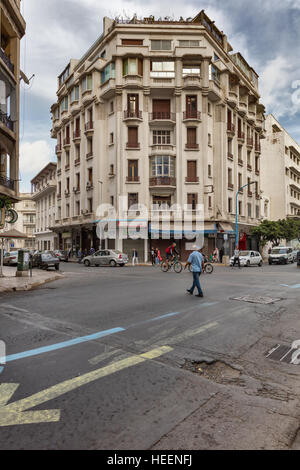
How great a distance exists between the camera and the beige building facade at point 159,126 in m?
33.4

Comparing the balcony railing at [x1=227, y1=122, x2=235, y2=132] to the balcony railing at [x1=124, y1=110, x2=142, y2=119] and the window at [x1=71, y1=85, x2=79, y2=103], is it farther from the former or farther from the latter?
the window at [x1=71, y1=85, x2=79, y2=103]

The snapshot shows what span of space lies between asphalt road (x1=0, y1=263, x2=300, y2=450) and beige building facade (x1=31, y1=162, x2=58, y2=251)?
4477cm

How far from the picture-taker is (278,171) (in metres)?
55.8

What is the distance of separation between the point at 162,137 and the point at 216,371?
32.7 m

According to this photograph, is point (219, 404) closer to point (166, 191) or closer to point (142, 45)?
point (166, 191)

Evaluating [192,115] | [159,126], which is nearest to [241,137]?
[192,115]

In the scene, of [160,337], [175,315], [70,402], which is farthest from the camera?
[175,315]

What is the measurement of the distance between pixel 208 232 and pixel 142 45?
21.1 m

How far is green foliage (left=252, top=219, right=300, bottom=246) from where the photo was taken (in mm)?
40584

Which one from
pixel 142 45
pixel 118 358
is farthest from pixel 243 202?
pixel 118 358

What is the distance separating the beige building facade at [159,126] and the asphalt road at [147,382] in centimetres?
2673

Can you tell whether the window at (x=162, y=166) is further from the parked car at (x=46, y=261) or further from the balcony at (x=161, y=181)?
the parked car at (x=46, y=261)

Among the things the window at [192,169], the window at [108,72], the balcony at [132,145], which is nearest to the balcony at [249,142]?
the window at [192,169]

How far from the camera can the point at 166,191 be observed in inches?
1315
